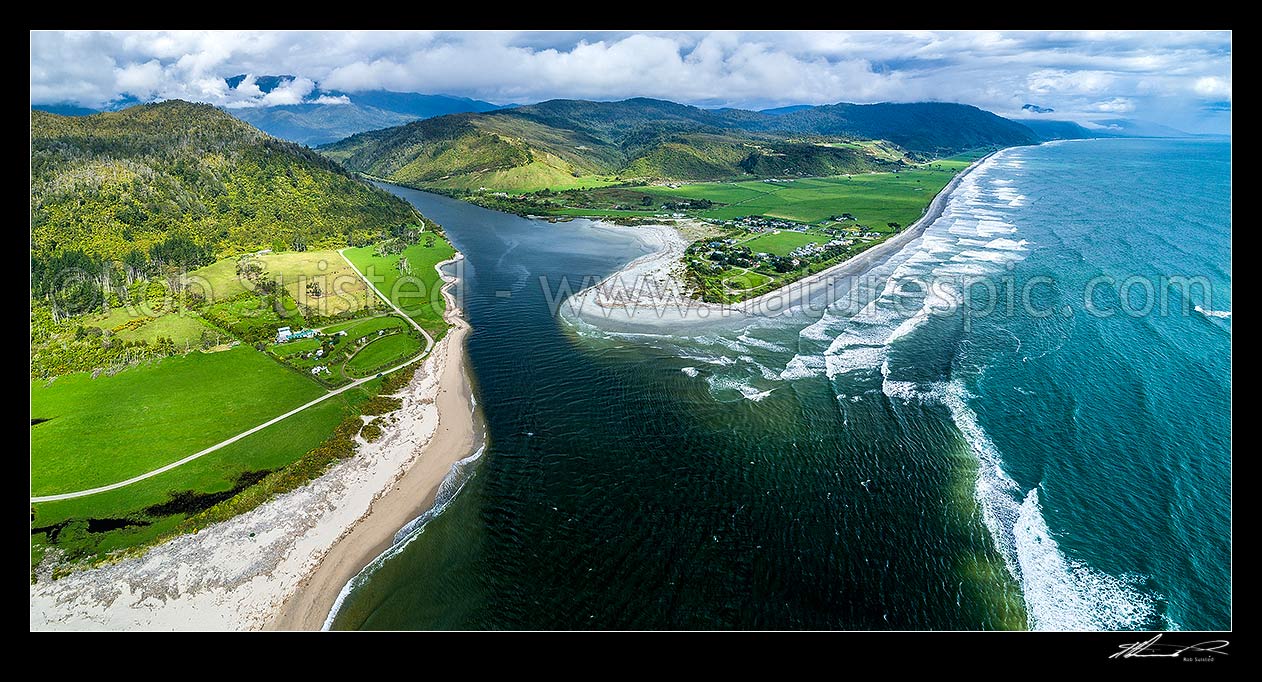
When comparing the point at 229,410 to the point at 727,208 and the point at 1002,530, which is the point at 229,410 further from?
the point at 727,208

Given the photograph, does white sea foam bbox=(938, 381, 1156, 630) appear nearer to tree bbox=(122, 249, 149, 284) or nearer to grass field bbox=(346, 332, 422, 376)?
grass field bbox=(346, 332, 422, 376)

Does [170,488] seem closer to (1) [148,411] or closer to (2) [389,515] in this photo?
(1) [148,411]

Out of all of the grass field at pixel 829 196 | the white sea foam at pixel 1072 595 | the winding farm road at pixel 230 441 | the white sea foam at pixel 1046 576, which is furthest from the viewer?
the grass field at pixel 829 196

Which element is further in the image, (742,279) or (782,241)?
(782,241)

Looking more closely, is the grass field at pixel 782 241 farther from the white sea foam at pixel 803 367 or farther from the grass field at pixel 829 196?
the white sea foam at pixel 803 367

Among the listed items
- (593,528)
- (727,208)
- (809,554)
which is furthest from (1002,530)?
(727,208)
